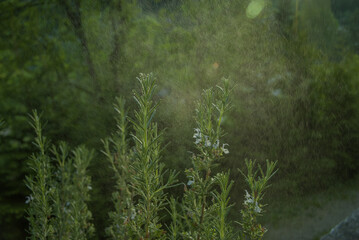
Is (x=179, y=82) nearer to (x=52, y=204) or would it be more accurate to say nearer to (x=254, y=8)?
A: (x=254, y=8)

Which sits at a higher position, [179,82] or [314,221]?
[179,82]

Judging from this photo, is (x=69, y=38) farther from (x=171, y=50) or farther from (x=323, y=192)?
(x=323, y=192)

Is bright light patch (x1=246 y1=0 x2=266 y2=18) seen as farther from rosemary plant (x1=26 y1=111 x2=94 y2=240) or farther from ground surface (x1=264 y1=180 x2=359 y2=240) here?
rosemary plant (x1=26 y1=111 x2=94 y2=240)

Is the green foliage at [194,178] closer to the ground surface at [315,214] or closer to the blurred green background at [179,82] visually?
the blurred green background at [179,82]

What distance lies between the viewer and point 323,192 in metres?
5.47

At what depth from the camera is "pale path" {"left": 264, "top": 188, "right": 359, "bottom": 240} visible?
4656 mm

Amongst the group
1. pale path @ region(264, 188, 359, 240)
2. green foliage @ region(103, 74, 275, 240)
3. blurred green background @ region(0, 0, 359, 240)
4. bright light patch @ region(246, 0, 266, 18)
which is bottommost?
green foliage @ region(103, 74, 275, 240)

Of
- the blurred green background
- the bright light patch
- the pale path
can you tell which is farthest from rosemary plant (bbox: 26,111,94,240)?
the bright light patch

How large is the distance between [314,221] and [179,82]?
2.61 meters

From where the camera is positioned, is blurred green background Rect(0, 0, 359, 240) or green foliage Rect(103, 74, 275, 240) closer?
green foliage Rect(103, 74, 275, 240)

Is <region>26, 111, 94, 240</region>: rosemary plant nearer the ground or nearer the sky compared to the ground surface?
nearer the ground

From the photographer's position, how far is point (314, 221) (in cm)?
489

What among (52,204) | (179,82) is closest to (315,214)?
(179,82)

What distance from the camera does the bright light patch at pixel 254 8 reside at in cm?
543
